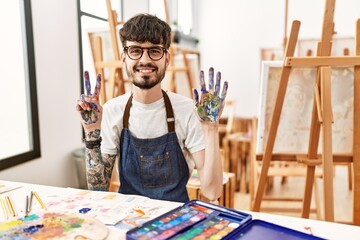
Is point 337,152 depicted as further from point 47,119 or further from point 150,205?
point 47,119

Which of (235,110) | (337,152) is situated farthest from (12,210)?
(235,110)

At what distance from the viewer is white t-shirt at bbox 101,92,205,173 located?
1.39 metres

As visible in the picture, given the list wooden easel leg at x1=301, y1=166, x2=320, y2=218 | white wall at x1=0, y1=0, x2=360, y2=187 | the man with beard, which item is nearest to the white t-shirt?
the man with beard

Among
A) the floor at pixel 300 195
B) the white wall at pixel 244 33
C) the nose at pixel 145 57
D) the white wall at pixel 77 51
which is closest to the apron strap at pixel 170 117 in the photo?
the nose at pixel 145 57

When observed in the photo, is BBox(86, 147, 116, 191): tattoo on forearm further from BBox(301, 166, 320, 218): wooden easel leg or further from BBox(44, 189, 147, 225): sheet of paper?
BBox(301, 166, 320, 218): wooden easel leg

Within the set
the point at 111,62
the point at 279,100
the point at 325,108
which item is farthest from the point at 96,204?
the point at 111,62

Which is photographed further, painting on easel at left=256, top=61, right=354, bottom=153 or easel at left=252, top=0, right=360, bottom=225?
painting on easel at left=256, top=61, right=354, bottom=153

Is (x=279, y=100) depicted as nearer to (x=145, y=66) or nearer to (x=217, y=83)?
(x=217, y=83)

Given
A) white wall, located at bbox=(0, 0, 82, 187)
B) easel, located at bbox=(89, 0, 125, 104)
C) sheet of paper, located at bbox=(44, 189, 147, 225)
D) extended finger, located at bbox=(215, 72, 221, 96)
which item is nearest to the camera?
sheet of paper, located at bbox=(44, 189, 147, 225)

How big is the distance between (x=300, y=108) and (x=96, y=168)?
1.17m

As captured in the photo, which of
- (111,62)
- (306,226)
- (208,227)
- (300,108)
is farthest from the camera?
(111,62)

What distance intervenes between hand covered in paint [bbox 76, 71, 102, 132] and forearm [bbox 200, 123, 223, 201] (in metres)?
0.44

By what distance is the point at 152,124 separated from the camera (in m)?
1.40

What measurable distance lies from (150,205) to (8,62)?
186 centimetres
